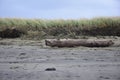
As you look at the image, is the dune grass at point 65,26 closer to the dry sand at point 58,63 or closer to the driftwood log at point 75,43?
the dry sand at point 58,63

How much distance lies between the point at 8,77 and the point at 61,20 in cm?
1208

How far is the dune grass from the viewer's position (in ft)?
55.6

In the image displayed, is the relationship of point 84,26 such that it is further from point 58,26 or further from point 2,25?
point 2,25

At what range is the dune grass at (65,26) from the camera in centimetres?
1695

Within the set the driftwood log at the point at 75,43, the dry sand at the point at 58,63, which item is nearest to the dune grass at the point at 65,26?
the dry sand at the point at 58,63

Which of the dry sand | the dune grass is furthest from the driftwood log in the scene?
the dune grass

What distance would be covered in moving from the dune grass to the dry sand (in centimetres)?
238

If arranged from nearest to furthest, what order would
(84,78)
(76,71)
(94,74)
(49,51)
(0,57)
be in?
1. (84,78)
2. (94,74)
3. (76,71)
4. (0,57)
5. (49,51)

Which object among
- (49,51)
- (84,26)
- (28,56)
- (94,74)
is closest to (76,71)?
(94,74)

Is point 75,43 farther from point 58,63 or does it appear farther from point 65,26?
point 65,26

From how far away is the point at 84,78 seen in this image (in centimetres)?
600

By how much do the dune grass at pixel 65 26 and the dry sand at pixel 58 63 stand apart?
7.81ft

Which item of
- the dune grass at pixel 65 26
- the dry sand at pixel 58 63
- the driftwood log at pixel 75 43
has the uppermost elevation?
the dune grass at pixel 65 26

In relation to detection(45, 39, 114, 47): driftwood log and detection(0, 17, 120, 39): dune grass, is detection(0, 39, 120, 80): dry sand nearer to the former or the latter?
detection(45, 39, 114, 47): driftwood log
